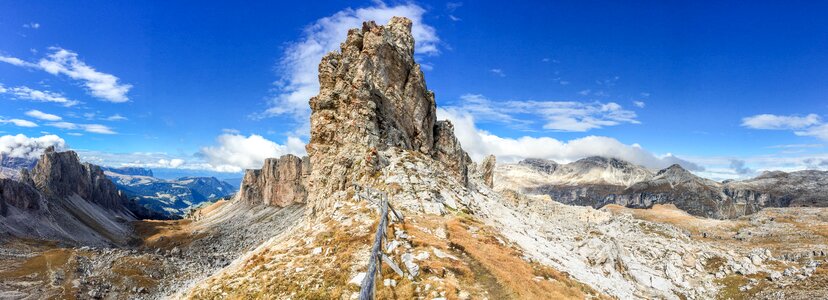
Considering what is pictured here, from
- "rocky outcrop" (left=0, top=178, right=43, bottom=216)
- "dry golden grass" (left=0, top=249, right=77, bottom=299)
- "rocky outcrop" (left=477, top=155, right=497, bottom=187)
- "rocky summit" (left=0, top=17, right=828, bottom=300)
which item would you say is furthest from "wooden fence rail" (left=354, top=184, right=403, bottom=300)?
"rocky outcrop" (left=0, top=178, right=43, bottom=216)

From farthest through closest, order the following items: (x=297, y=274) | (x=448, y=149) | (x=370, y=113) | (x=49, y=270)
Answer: (x=49, y=270), (x=448, y=149), (x=370, y=113), (x=297, y=274)

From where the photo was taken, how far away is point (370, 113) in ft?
165

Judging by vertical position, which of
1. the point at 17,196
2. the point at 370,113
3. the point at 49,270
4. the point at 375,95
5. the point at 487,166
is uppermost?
the point at 375,95

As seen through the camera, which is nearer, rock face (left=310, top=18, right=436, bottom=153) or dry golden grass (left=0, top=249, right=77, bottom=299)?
rock face (left=310, top=18, right=436, bottom=153)

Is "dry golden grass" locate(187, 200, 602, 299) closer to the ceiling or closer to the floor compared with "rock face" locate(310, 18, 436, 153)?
Result: closer to the floor

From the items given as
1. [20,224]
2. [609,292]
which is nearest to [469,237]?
[609,292]

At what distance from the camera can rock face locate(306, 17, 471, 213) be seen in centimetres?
4609

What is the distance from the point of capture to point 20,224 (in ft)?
424

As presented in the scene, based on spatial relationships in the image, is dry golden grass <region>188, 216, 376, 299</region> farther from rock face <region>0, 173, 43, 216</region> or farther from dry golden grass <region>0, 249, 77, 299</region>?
rock face <region>0, 173, 43, 216</region>

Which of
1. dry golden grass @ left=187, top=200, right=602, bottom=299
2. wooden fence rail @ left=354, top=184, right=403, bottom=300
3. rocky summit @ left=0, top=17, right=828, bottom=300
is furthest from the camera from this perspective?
rocky summit @ left=0, top=17, right=828, bottom=300

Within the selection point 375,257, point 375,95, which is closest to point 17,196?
point 375,95

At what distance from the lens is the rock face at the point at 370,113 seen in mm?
46094

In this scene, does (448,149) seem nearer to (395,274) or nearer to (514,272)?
(514,272)

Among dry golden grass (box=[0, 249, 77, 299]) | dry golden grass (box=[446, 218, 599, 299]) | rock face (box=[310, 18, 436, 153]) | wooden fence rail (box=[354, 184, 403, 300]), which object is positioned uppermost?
rock face (box=[310, 18, 436, 153])
